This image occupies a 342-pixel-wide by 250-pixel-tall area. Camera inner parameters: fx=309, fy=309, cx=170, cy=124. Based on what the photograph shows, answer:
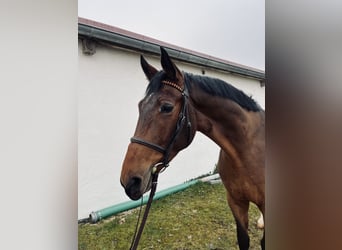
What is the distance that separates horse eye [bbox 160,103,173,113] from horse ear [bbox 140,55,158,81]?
0.14 metres

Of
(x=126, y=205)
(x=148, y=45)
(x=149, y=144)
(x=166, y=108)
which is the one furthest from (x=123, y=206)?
(x=148, y=45)

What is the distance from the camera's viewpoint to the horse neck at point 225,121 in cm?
135

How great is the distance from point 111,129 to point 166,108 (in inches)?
10.7

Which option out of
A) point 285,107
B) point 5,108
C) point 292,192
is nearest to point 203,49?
point 285,107

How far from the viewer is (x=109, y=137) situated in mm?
1399

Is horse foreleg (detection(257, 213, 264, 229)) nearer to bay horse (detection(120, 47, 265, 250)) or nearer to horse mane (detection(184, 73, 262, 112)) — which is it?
bay horse (detection(120, 47, 265, 250))

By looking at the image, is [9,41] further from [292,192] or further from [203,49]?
[292,192]

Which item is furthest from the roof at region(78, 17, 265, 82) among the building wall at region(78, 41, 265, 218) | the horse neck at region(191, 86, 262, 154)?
the horse neck at region(191, 86, 262, 154)

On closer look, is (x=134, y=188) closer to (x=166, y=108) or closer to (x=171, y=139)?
(x=171, y=139)

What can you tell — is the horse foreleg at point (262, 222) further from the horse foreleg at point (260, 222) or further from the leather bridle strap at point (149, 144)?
the leather bridle strap at point (149, 144)

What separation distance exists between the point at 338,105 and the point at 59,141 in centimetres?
124

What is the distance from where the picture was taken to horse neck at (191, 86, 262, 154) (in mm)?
1354

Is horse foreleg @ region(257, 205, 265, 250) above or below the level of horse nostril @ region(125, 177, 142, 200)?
below

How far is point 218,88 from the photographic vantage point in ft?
4.44
